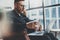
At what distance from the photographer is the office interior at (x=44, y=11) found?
6.79 feet

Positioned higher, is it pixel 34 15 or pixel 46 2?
pixel 46 2

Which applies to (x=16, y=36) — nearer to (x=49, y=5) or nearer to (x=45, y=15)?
(x=45, y=15)

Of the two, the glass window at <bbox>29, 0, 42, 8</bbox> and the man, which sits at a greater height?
the glass window at <bbox>29, 0, 42, 8</bbox>

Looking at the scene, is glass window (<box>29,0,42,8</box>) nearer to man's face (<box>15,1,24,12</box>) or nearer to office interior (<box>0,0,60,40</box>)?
office interior (<box>0,0,60,40</box>)

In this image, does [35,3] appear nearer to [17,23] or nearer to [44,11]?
[44,11]

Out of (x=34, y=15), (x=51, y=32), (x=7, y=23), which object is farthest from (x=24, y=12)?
(x=51, y=32)

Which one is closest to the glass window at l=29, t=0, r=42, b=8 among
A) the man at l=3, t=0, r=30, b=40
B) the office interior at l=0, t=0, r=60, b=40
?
the office interior at l=0, t=0, r=60, b=40

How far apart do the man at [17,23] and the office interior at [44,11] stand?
72 millimetres

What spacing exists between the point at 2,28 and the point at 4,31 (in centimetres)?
6

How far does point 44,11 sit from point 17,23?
0.42 meters

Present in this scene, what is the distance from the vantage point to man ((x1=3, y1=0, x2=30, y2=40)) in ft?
6.93

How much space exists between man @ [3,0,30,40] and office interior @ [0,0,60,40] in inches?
2.8

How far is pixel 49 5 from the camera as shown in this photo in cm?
210

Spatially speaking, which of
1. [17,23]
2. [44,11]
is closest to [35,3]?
[44,11]
